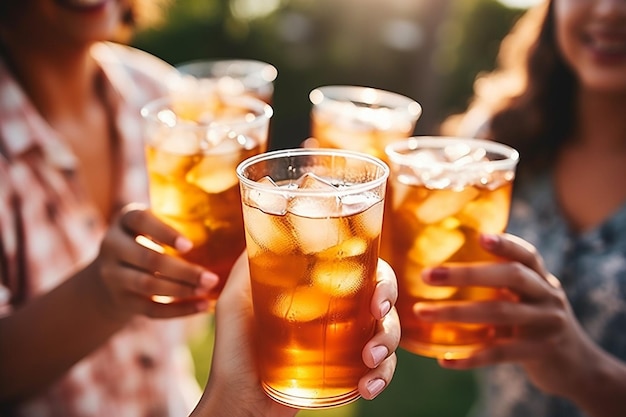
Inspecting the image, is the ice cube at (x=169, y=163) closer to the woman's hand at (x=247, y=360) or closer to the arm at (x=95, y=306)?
the arm at (x=95, y=306)

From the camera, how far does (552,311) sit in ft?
5.74

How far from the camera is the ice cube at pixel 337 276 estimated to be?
4.23 feet

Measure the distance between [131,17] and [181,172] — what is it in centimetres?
131

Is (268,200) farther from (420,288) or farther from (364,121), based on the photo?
(364,121)

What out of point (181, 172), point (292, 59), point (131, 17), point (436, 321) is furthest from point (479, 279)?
point (292, 59)

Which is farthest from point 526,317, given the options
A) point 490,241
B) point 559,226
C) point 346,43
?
point 346,43

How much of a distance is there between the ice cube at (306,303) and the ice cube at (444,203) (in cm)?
48

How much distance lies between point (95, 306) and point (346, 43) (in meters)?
7.48

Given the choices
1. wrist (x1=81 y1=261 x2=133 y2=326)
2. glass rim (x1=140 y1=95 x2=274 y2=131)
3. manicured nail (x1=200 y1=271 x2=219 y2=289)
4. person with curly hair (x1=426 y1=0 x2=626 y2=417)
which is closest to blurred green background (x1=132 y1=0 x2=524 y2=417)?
person with curly hair (x1=426 y1=0 x2=626 y2=417)

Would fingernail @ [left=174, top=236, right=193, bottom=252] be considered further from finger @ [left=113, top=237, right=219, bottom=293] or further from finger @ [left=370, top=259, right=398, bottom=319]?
finger @ [left=370, top=259, right=398, bottom=319]

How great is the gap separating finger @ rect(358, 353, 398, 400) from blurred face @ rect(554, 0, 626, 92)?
1694 mm

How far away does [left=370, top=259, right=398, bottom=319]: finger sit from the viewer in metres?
1.36

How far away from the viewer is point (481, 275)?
1.67 meters

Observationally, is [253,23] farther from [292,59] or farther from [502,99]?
[502,99]
